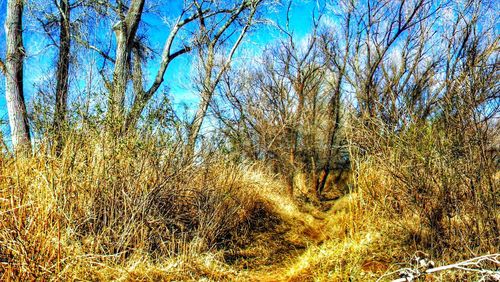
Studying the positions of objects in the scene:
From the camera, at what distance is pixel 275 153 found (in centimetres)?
1156

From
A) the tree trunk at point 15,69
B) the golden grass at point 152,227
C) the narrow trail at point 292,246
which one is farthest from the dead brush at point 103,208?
the tree trunk at point 15,69

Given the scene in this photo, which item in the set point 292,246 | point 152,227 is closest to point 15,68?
point 152,227

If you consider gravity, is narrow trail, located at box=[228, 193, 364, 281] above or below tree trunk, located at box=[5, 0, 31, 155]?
below

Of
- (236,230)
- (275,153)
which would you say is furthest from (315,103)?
(236,230)

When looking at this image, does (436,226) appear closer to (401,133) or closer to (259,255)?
(401,133)

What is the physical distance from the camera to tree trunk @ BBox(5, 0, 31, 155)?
6660 mm

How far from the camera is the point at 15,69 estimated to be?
6887 mm

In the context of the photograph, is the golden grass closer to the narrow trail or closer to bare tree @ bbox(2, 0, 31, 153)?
the narrow trail

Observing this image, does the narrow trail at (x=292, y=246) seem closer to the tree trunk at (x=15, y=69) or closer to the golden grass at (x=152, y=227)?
the golden grass at (x=152, y=227)

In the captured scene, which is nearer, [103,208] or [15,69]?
[103,208]

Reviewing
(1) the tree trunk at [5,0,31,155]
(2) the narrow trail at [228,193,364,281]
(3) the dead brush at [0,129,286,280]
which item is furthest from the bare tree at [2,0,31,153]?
(2) the narrow trail at [228,193,364,281]

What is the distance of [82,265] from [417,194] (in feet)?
10.8

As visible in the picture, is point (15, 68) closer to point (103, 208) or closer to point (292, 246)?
point (103, 208)

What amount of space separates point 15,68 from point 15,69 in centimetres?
2
